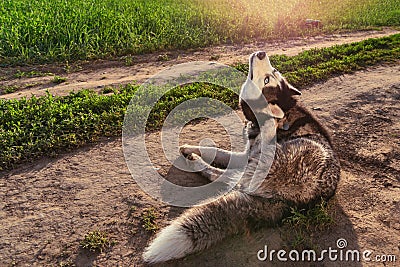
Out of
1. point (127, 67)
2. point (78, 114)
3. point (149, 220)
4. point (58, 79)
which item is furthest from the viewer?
point (127, 67)

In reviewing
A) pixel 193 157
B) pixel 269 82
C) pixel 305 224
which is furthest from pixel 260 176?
pixel 269 82

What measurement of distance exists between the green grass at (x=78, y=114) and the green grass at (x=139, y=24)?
2321mm

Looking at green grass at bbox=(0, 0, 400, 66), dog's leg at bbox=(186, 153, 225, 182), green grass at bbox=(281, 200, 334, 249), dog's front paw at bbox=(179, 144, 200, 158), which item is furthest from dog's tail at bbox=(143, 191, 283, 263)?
green grass at bbox=(0, 0, 400, 66)

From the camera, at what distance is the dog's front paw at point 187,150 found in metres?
4.40

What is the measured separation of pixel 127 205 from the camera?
3643 millimetres

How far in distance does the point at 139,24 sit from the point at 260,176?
6785 mm

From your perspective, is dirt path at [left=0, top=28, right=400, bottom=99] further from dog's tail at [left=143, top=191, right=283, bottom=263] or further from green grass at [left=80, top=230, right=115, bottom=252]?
dog's tail at [left=143, top=191, right=283, bottom=263]

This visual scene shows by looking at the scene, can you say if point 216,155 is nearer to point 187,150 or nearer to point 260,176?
point 187,150

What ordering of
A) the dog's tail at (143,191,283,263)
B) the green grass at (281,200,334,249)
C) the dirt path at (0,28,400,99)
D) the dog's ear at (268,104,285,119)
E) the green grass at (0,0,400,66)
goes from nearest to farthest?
the dog's tail at (143,191,283,263)
the green grass at (281,200,334,249)
the dog's ear at (268,104,285,119)
the dirt path at (0,28,400,99)
the green grass at (0,0,400,66)

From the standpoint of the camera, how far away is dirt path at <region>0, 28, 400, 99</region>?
21.3 feet

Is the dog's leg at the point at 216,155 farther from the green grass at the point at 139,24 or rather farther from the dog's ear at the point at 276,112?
the green grass at the point at 139,24

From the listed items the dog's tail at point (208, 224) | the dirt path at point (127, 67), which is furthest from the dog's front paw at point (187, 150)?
the dirt path at point (127, 67)

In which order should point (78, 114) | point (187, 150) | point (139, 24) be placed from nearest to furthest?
point (187, 150) < point (78, 114) < point (139, 24)

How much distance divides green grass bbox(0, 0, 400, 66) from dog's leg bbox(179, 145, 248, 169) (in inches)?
176
